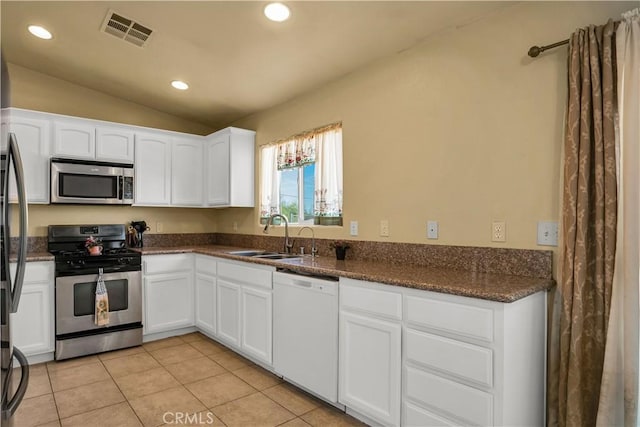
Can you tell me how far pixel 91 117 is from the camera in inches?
157

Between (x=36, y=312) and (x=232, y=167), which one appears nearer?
(x=36, y=312)

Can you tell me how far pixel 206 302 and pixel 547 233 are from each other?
2.96 m

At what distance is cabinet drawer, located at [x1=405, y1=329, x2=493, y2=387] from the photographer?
1568mm

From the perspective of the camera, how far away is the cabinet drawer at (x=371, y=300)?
1.90m

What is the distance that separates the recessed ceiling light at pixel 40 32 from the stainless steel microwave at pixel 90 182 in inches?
41.3

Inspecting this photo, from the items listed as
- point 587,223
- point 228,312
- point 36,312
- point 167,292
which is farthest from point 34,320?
point 587,223

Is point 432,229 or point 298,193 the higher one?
point 298,193

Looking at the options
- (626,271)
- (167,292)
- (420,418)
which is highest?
(626,271)

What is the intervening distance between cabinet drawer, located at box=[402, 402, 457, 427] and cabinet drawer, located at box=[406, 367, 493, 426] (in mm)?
46

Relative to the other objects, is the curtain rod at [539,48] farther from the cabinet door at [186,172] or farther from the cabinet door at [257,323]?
the cabinet door at [186,172]

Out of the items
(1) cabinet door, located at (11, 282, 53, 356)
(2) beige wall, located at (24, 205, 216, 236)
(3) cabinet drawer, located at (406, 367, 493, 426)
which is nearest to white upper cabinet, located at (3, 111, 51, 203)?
(2) beige wall, located at (24, 205, 216, 236)

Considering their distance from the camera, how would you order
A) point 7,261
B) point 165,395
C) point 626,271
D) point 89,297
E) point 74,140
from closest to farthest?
point 7,261, point 626,271, point 165,395, point 89,297, point 74,140

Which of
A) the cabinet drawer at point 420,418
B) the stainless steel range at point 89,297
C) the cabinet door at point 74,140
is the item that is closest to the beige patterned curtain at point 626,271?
the cabinet drawer at point 420,418

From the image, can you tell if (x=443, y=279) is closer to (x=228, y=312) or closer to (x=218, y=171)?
(x=228, y=312)
